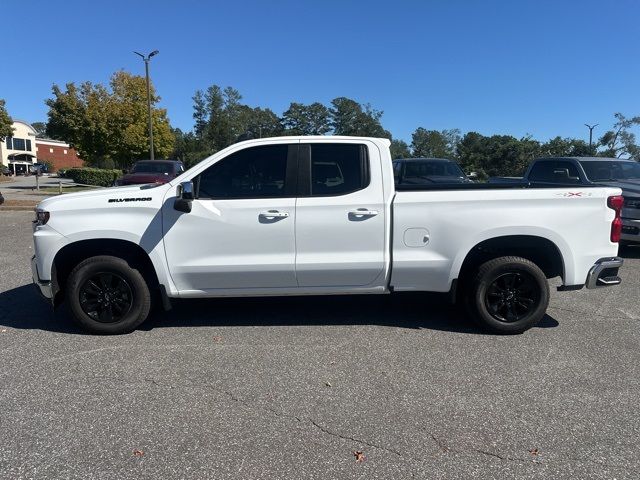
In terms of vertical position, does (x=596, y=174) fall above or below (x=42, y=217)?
above

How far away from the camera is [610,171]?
10016 millimetres

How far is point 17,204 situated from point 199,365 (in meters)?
17.4

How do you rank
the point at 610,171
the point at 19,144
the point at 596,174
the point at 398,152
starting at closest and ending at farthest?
1. the point at 596,174
2. the point at 610,171
3. the point at 398,152
4. the point at 19,144

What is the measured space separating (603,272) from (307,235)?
292cm

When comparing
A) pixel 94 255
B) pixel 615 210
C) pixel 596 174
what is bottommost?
pixel 94 255

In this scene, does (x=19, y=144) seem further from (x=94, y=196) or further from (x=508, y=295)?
(x=508, y=295)

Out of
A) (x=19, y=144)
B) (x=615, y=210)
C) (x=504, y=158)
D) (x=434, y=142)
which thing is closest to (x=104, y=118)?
(x=615, y=210)

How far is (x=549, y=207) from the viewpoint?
4789 millimetres

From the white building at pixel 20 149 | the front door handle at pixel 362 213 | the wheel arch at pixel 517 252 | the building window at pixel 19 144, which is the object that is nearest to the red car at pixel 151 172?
the front door handle at pixel 362 213

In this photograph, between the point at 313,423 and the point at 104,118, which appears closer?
the point at 313,423

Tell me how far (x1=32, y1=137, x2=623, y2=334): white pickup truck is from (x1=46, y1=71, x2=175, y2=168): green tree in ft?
98.0

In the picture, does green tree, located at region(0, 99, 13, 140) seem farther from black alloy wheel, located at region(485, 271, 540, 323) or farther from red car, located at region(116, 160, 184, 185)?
black alloy wheel, located at region(485, 271, 540, 323)

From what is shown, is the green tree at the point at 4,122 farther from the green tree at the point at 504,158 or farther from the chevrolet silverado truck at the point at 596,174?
the green tree at the point at 504,158

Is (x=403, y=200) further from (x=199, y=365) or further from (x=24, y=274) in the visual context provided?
(x=24, y=274)
